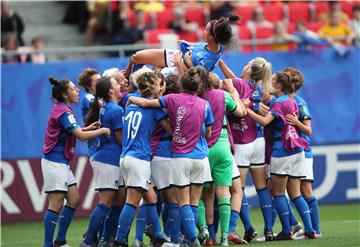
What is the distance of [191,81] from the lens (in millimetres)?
11102

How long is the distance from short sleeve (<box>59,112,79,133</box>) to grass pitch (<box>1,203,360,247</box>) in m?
1.93

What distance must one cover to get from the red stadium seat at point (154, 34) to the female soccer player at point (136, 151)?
8081 millimetres

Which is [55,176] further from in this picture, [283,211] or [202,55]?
[283,211]

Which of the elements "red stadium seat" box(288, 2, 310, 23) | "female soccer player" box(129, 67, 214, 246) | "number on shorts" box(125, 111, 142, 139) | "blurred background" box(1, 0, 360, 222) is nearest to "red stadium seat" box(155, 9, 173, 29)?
"blurred background" box(1, 0, 360, 222)

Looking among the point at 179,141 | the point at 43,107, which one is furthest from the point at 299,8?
the point at 179,141

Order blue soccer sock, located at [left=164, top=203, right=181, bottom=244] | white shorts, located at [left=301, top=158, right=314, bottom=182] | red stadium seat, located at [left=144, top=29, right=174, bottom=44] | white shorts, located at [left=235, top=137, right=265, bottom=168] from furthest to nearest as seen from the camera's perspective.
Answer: red stadium seat, located at [left=144, top=29, right=174, bottom=44], white shorts, located at [left=301, top=158, right=314, bottom=182], white shorts, located at [left=235, top=137, right=265, bottom=168], blue soccer sock, located at [left=164, top=203, right=181, bottom=244]

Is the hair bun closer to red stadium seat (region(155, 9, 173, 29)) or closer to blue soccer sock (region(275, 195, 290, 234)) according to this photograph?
blue soccer sock (region(275, 195, 290, 234))

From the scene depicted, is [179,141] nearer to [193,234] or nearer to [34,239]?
[193,234]

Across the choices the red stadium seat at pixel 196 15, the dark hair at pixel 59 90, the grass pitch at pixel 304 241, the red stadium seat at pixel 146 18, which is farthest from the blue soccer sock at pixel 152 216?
the red stadium seat at pixel 196 15

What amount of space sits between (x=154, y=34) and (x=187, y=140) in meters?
8.49

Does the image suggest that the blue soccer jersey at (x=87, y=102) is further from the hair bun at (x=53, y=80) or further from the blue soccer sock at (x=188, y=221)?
the blue soccer sock at (x=188, y=221)

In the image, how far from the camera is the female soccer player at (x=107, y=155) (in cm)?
1130

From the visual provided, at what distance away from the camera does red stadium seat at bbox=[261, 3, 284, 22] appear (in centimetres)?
2109

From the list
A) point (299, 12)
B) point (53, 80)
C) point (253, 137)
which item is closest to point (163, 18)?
point (299, 12)
